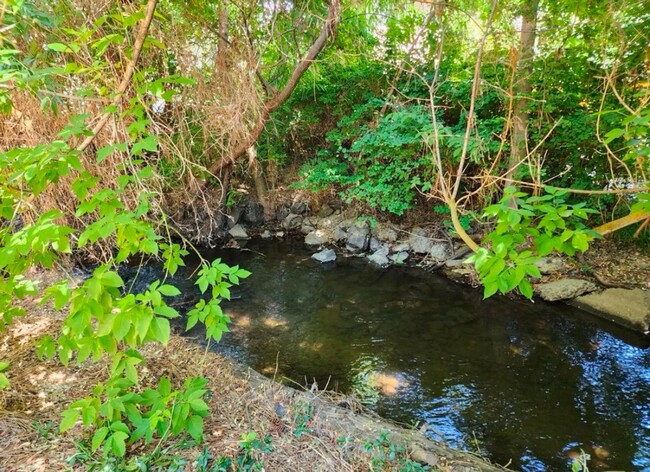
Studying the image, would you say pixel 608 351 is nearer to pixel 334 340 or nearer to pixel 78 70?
pixel 334 340

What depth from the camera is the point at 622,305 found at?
182 inches

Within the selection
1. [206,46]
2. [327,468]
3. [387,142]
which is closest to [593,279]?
[387,142]

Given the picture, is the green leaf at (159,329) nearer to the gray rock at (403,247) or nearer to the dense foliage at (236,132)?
the dense foliage at (236,132)

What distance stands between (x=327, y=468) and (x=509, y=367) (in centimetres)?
266

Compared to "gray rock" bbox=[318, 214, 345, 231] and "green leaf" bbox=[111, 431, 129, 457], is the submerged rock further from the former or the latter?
"green leaf" bbox=[111, 431, 129, 457]

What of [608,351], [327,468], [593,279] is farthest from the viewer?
[593,279]

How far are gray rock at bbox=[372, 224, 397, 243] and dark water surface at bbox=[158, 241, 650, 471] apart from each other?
118 centimetres

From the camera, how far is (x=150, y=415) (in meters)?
1.88

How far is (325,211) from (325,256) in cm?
167

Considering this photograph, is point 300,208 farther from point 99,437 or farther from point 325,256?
point 99,437

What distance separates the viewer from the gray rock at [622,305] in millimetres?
4430

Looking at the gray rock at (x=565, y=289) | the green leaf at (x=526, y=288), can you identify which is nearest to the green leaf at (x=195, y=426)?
the green leaf at (x=526, y=288)

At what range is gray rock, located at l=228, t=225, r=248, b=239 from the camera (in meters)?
7.88

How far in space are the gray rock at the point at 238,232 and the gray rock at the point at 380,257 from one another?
2.72 metres
